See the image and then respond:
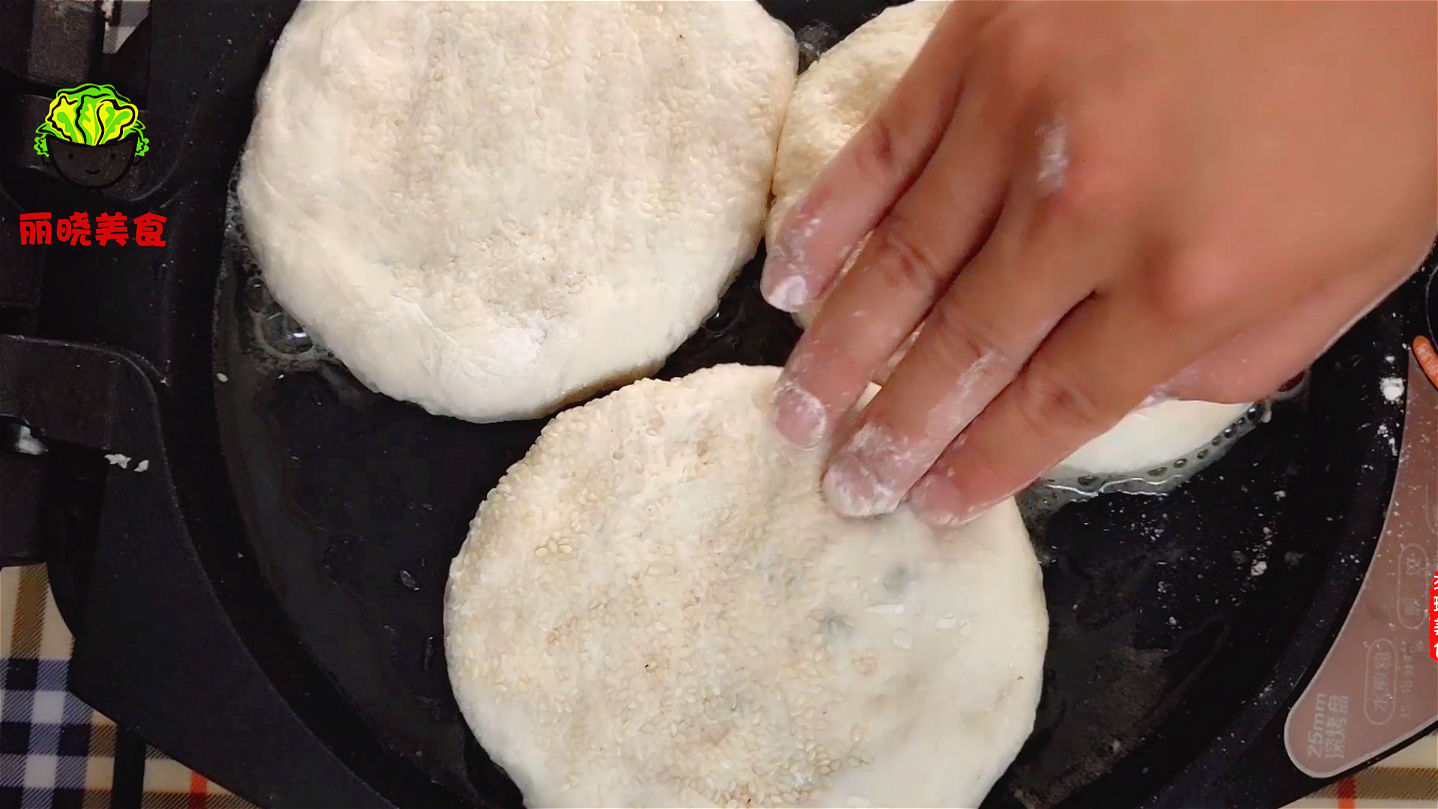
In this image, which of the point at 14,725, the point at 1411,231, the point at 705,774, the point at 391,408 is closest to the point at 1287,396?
the point at 1411,231

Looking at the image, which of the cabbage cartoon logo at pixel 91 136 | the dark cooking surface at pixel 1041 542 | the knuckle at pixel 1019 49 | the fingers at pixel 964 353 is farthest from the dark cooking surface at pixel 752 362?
the knuckle at pixel 1019 49

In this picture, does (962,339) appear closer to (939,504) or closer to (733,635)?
(939,504)

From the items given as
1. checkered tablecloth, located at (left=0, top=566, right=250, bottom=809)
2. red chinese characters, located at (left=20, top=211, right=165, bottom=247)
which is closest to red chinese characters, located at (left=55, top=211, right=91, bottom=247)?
red chinese characters, located at (left=20, top=211, right=165, bottom=247)

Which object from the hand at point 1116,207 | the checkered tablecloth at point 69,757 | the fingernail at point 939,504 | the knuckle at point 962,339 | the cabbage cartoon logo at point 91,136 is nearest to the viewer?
the hand at point 1116,207

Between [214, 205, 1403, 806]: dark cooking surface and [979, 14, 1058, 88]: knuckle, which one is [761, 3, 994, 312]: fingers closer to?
[979, 14, 1058, 88]: knuckle

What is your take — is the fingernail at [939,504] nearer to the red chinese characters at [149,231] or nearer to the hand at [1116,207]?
the hand at [1116,207]

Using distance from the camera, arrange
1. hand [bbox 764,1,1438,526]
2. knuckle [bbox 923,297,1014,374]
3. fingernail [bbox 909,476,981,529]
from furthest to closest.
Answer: fingernail [bbox 909,476,981,529], knuckle [bbox 923,297,1014,374], hand [bbox 764,1,1438,526]
